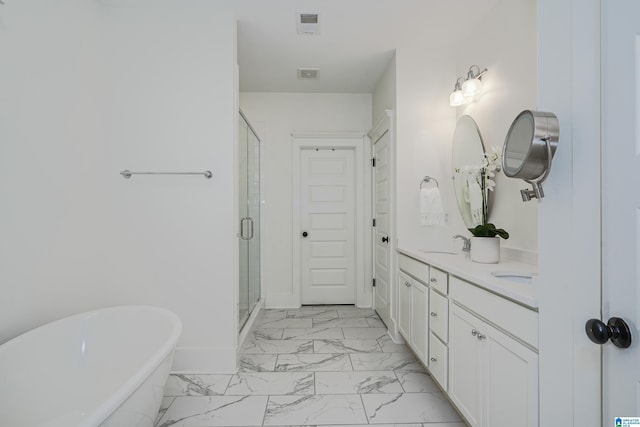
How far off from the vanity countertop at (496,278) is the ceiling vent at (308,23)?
1975mm

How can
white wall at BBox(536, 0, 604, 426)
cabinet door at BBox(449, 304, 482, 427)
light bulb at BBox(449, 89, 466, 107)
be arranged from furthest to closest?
light bulb at BBox(449, 89, 466, 107)
cabinet door at BBox(449, 304, 482, 427)
white wall at BBox(536, 0, 604, 426)

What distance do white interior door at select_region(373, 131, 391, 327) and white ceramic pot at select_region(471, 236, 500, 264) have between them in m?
1.11

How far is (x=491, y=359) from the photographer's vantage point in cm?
133

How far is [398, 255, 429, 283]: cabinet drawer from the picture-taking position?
6.92 feet

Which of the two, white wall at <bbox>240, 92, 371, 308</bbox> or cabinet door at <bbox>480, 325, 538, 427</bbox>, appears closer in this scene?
cabinet door at <bbox>480, 325, 538, 427</bbox>

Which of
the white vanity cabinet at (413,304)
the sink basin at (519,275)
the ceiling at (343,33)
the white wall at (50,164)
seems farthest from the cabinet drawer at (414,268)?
the white wall at (50,164)

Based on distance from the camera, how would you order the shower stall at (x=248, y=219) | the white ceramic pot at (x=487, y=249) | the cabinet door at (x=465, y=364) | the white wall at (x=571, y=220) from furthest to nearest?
the shower stall at (x=248, y=219), the white ceramic pot at (x=487, y=249), the cabinet door at (x=465, y=364), the white wall at (x=571, y=220)

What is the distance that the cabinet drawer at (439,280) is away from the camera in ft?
5.90

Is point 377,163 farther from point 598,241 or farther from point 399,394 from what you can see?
point 598,241

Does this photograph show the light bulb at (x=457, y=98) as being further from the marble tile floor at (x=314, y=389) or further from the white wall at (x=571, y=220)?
the marble tile floor at (x=314, y=389)

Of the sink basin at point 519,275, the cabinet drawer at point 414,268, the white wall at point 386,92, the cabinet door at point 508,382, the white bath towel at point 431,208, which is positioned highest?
the white wall at point 386,92

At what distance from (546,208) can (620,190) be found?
0.22 meters

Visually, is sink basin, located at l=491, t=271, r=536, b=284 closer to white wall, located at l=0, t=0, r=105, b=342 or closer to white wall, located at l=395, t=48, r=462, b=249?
white wall, located at l=395, t=48, r=462, b=249

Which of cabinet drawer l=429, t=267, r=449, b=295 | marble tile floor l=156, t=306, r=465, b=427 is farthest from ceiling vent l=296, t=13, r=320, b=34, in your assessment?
marble tile floor l=156, t=306, r=465, b=427
